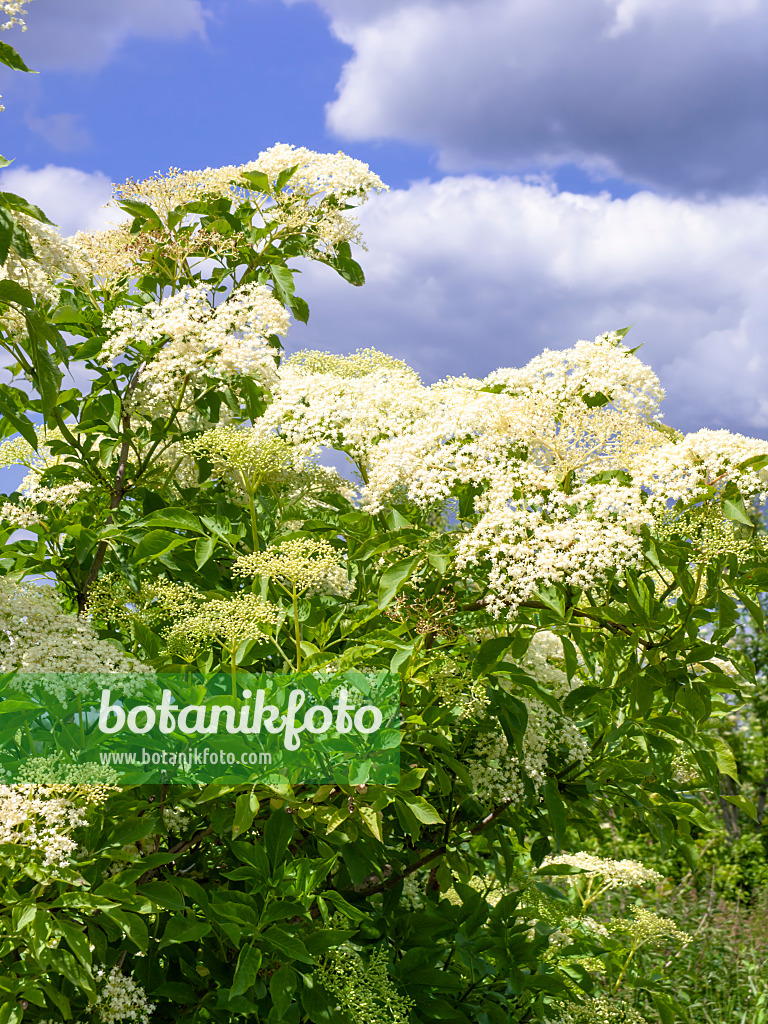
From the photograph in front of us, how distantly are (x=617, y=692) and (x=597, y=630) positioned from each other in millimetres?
222

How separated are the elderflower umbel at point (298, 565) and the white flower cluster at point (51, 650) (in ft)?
1.38

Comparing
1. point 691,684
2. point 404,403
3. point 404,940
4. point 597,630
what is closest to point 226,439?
point 404,403

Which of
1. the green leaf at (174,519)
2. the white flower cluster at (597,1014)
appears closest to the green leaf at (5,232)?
the green leaf at (174,519)

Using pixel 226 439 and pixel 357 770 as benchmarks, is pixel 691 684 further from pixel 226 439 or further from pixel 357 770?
pixel 226 439

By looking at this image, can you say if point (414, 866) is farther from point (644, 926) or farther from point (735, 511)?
point (644, 926)

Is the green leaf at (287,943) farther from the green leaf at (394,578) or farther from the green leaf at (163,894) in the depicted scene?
the green leaf at (394,578)

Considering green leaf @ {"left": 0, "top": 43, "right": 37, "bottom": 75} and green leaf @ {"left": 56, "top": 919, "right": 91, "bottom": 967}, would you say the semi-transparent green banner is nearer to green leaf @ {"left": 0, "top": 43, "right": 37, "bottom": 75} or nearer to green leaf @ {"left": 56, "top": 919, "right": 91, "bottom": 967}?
green leaf @ {"left": 56, "top": 919, "right": 91, "bottom": 967}

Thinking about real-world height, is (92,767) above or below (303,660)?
below

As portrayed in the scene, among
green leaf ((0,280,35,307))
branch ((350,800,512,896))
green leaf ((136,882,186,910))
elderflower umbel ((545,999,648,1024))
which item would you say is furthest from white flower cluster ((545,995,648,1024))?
green leaf ((0,280,35,307))

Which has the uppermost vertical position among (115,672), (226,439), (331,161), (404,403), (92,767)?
(331,161)

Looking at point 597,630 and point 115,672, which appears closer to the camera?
point 115,672

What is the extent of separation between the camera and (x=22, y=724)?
234 cm

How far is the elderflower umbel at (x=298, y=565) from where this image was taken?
2402 mm

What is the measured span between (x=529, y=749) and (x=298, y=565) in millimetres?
981
